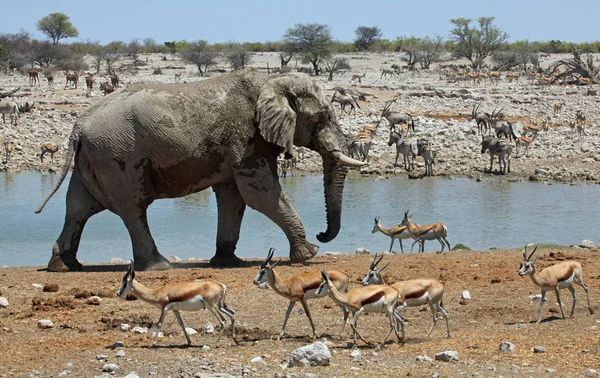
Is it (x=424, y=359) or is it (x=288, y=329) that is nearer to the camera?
(x=424, y=359)

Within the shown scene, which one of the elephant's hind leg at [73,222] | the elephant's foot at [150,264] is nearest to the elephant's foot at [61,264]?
the elephant's hind leg at [73,222]

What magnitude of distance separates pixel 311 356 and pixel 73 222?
23.4ft

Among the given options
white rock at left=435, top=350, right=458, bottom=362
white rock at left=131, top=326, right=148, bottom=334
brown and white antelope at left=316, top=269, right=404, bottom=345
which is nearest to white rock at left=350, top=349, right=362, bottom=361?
brown and white antelope at left=316, top=269, right=404, bottom=345

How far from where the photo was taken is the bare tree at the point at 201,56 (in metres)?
65.2

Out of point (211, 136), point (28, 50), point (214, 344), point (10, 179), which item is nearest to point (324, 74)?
point (28, 50)

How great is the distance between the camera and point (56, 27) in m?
94.8

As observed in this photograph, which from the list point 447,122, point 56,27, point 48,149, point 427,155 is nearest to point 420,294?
point 427,155

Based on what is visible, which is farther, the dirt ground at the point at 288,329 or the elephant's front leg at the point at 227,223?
the elephant's front leg at the point at 227,223

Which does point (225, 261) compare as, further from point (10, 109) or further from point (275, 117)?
point (10, 109)

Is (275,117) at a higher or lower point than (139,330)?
higher

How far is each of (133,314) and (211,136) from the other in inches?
155

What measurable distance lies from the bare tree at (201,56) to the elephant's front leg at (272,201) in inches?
1870

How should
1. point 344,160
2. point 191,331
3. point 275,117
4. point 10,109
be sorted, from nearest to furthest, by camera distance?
1. point 191,331
2. point 275,117
3. point 344,160
4. point 10,109

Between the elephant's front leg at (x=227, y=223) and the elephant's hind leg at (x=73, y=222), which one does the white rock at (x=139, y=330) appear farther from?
the elephant's front leg at (x=227, y=223)
